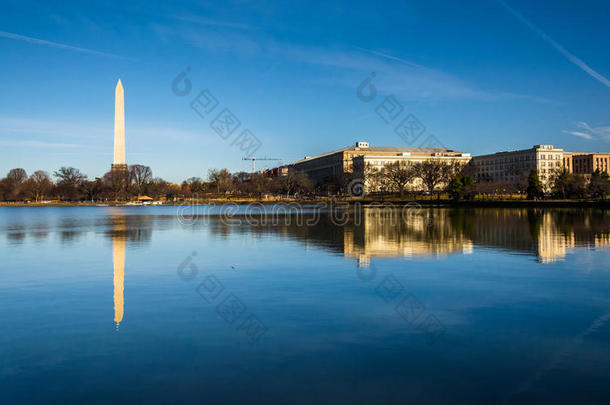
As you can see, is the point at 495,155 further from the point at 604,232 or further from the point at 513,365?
the point at 513,365

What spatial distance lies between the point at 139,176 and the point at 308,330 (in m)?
131

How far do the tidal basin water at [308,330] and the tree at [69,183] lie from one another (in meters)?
119

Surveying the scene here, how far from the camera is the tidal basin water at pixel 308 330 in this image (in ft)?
19.1

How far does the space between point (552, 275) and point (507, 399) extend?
8527 millimetres

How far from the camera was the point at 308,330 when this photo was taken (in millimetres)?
8016

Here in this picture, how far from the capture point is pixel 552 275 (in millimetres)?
12883

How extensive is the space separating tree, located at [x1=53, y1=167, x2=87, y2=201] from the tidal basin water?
390 feet

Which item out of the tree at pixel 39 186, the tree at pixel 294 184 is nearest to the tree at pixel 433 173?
the tree at pixel 294 184

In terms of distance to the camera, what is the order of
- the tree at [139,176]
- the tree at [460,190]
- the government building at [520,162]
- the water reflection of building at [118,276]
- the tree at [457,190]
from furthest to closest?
the government building at [520,162] < the tree at [139,176] < the tree at [460,190] < the tree at [457,190] < the water reflection of building at [118,276]

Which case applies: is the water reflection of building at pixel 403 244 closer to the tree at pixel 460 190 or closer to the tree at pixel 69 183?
the tree at pixel 460 190

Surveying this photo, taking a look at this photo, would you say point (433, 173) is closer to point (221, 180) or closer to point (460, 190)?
point (460, 190)

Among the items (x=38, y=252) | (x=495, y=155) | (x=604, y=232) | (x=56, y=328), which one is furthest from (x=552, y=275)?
(x=495, y=155)

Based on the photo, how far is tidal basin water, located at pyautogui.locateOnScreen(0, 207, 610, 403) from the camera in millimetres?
5824

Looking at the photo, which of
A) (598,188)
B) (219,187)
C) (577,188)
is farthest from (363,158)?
(598,188)
